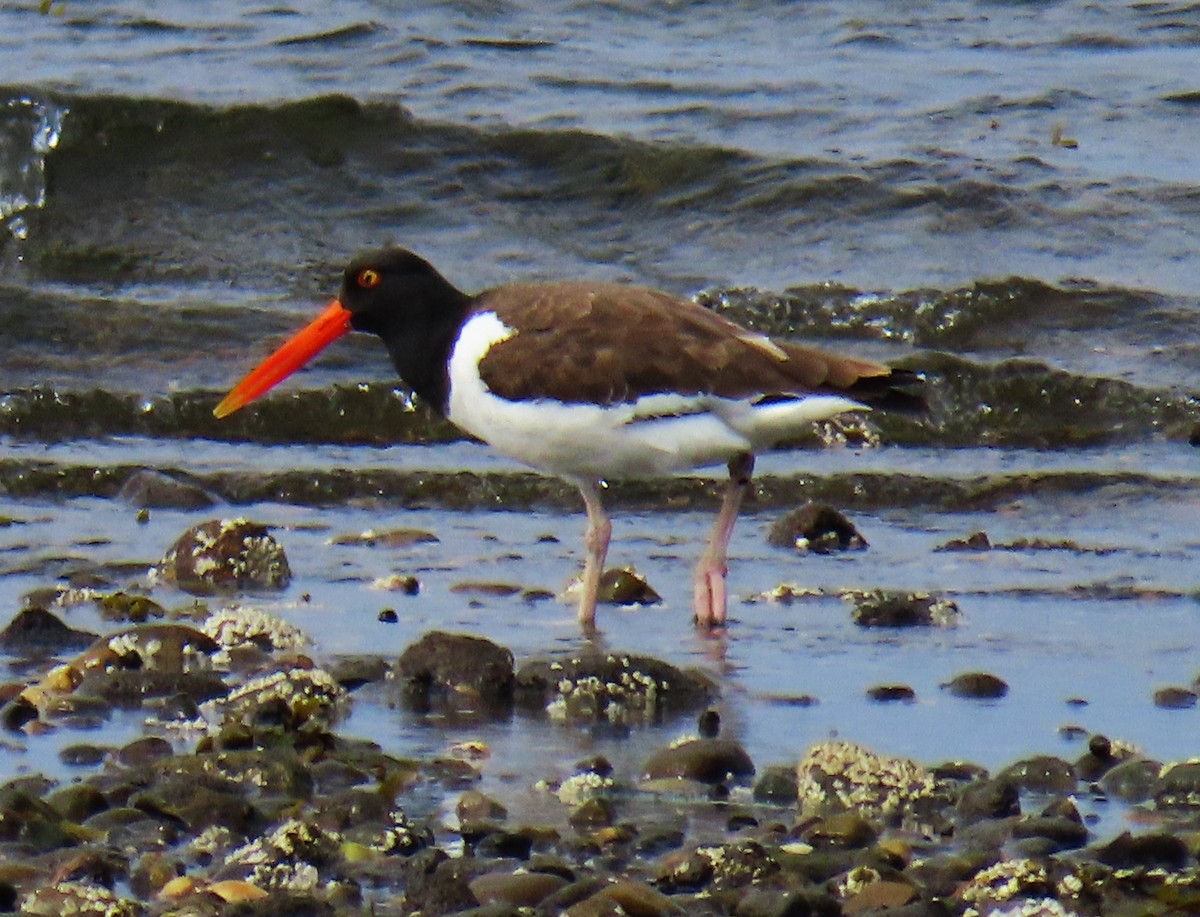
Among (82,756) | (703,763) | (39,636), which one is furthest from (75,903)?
(39,636)

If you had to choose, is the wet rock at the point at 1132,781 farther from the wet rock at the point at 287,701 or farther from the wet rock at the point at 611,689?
the wet rock at the point at 287,701

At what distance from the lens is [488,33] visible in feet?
44.7

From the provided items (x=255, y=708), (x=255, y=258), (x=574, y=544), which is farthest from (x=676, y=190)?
(x=255, y=708)

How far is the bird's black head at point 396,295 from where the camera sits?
21.5 ft

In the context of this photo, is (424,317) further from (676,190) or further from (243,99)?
(243,99)

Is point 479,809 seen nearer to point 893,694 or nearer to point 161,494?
point 893,694

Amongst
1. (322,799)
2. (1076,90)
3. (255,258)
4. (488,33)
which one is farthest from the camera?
(488,33)

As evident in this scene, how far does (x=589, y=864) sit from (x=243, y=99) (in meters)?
9.19

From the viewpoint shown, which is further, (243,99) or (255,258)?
(243,99)

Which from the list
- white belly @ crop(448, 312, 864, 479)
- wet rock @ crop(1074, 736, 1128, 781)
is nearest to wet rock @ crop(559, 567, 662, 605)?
white belly @ crop(448, 312, 864, 479)

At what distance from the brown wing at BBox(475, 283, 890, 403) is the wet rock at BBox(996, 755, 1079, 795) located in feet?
6.04

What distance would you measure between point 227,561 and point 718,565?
142 centimetres

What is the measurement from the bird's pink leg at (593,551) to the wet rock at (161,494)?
1.56m

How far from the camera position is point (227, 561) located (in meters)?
6.30
